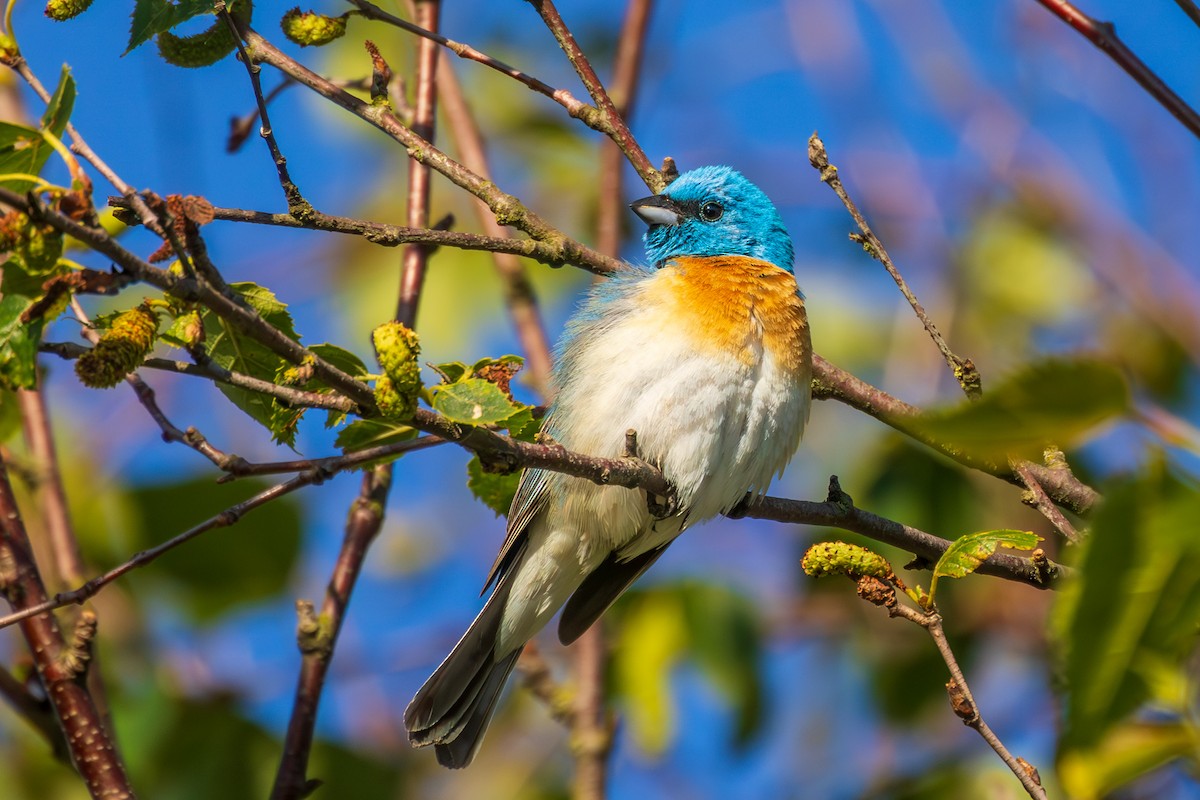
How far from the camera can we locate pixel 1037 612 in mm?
6398

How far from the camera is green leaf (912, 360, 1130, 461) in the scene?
139 cm

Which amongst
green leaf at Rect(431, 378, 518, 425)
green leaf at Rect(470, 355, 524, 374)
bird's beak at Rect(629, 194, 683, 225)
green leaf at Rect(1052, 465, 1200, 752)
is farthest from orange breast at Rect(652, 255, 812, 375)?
green leaf at Rect(1052, 465, 1200, 752)

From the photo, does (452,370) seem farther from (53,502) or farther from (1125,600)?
(1125,600)

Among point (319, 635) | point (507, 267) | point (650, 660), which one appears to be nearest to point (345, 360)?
point (319, 635)

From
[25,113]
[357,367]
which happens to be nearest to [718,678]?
[357,367]

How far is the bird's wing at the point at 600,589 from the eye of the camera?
4.94 meters

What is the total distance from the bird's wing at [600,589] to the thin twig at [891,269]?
5.72 ft

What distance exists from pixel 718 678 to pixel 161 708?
6.90 ft

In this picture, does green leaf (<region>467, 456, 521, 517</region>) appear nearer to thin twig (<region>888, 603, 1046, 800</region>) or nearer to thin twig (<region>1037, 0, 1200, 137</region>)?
thin twig (<region>888, 603, 1046, 800</region>)

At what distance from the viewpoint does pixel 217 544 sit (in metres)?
4.76

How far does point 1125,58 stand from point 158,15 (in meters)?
2.33

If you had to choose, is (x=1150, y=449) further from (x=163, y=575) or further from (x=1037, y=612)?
(x=1037, y=612)

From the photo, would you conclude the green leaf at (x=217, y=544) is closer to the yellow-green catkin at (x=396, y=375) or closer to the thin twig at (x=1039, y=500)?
the yellow-green catkin at (x=396, y=375)

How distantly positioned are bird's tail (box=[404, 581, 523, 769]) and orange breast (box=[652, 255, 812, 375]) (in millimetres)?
1331
